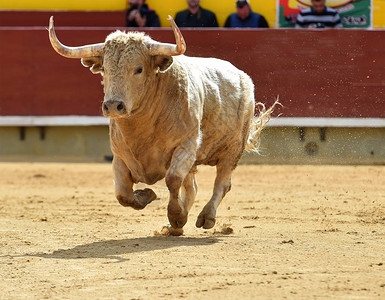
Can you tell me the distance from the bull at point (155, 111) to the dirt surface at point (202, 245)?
1.22 feet

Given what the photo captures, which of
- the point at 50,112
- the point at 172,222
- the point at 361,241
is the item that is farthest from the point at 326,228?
the point at 50,112

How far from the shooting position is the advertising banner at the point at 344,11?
1159 cm

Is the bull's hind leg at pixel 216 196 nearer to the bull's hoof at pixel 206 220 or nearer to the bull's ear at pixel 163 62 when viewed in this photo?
the bull's hoof at pixel 206 220

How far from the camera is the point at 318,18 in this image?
11219mm

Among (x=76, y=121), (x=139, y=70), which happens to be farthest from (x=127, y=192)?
(x=76, y=121)

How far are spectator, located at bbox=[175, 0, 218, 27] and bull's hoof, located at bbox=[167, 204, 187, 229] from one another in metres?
5.95

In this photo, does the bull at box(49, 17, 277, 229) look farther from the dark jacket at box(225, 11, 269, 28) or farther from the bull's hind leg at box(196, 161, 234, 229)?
the dark jacket at box(225, 11, 269, 28)

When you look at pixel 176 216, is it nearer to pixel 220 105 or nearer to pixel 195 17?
pixel 220 105

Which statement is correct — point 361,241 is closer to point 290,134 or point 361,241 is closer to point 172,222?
point 172,222

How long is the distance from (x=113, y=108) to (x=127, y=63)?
0.34 metres

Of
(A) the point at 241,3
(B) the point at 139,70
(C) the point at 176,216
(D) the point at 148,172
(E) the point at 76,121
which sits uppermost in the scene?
(A) the point at 241,3

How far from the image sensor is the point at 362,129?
36.2 feet

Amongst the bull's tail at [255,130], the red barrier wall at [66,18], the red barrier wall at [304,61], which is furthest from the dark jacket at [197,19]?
the bull's tail at [255,130]

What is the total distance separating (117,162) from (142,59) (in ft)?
2.32
